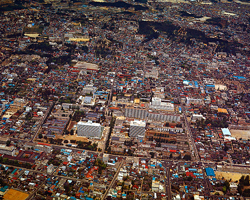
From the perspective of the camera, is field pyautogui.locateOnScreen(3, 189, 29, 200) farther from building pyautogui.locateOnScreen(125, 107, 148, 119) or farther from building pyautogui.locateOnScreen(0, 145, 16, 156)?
building pyautogui.locateOnScreen(125, 107, 148, 119)

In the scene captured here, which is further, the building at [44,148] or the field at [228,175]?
the building at [44,148]

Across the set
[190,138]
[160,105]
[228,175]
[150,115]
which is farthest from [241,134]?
[150,115]

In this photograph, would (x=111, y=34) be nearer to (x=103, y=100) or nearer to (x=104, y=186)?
(x=103, y=100)

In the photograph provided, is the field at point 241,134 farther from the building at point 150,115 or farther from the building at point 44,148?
the building at point 44,148

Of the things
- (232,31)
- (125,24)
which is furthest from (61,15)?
(232,31)

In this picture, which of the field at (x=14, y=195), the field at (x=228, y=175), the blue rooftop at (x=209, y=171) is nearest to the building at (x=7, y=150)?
the field at (x=14, y=195)

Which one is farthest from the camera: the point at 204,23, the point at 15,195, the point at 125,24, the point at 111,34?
the point at 204,23
